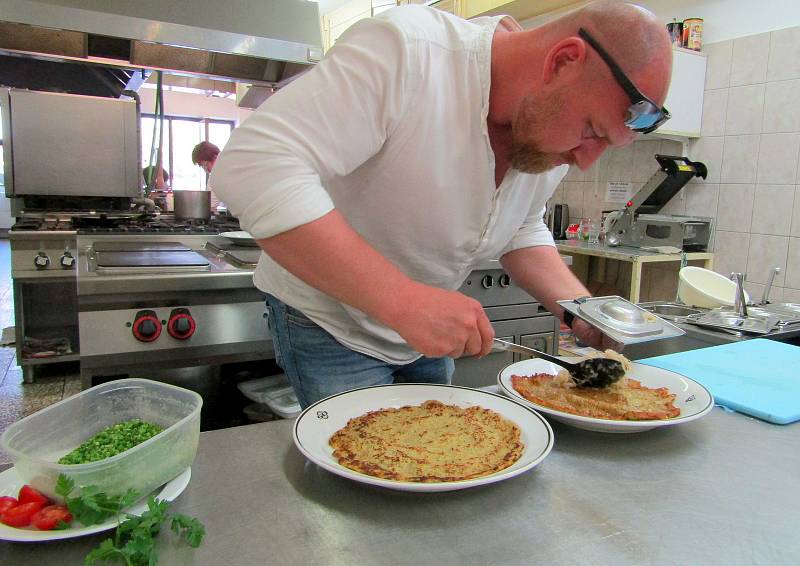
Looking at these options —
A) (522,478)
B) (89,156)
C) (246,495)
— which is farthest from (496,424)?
(89,156)

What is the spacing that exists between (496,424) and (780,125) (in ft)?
9.81

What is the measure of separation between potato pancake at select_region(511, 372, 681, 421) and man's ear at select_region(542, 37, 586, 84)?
1.51ft

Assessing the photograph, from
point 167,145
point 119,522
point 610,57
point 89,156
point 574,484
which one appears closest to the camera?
point 119,522

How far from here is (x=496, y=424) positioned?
77 cm

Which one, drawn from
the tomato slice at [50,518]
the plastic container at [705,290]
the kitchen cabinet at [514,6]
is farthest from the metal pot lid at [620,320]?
the kitchen cabinet at [514,6]

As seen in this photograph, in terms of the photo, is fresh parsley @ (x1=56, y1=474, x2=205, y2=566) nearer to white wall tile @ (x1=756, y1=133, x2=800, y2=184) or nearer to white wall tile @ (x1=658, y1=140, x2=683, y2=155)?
white wall tile @ (x1=756, y1=133, x2=800, y2=184)

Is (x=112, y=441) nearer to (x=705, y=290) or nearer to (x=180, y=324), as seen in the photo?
(x=180, y=324)

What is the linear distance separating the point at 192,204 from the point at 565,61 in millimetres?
2180

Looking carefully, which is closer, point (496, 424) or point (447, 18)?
point (496, 424)

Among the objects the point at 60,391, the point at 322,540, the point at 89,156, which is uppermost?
the point at 89,156

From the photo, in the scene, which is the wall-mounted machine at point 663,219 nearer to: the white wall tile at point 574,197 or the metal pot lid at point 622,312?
the white wall tile at point 574,197

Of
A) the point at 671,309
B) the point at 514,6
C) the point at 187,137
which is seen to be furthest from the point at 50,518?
the point at 187,137

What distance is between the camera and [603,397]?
0.86m

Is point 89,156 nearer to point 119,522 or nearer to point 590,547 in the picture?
point 119,522
